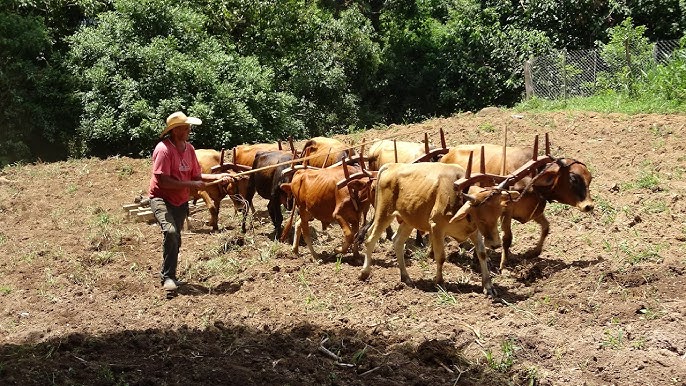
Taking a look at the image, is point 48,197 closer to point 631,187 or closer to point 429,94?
point 631,187

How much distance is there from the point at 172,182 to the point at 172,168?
183 millimetres

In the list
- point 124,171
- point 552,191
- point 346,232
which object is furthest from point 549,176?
point 124,171

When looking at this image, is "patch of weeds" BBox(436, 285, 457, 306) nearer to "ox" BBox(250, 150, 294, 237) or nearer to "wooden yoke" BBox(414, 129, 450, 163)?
"wooden yoke" BBox(414, 129, 450, 163)

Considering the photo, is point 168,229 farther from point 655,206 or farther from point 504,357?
point 655,206

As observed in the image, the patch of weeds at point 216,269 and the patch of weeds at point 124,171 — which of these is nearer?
the patch of weeds at point 216,269

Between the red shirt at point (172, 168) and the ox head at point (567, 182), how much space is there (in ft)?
15.0

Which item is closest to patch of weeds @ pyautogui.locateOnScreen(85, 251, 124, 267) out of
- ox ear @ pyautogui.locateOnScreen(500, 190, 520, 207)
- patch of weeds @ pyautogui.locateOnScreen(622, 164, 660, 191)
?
ox ear @ pyautogui.locateOnScreen(500, 190, 520, 207)

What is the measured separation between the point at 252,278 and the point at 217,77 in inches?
516

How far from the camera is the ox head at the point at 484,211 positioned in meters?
9.09

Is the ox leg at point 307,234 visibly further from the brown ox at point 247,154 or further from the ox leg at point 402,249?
the brown ox at point 247,154

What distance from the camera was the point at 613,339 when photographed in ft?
25.2

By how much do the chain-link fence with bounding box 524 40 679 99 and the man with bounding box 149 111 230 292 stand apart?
48.9 ft

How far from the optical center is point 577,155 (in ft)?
49.0

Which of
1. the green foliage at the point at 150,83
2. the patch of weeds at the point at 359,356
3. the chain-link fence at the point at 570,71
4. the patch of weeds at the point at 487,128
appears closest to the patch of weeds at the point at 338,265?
the patch of weeds at the point at 359,356
